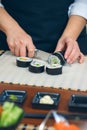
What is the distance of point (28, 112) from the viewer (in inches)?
32.9

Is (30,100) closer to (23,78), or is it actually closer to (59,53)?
(23,78)

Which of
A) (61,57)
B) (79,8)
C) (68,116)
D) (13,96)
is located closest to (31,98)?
(13,96)

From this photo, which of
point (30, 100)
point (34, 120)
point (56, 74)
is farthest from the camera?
point (56, 74)

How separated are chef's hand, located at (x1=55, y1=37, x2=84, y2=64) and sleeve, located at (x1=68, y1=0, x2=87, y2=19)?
18cm

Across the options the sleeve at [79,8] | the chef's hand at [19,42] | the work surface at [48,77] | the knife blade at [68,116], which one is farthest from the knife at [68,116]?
the sleeve at [79,8]

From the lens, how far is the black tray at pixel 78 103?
2.76 feet

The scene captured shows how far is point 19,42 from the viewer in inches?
55.1

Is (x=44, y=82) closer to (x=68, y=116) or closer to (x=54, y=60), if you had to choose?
(x=54, y=60)

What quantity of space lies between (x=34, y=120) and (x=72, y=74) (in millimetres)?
437

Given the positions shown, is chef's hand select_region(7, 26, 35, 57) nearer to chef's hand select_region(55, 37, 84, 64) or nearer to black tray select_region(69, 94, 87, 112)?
chef's hand select_region(55, 37, 84, 64)

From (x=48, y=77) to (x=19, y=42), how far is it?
31 centimetres

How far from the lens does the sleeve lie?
1.56 metres

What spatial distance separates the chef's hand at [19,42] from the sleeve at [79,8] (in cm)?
30

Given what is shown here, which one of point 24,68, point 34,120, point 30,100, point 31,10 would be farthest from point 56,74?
point 31,10
